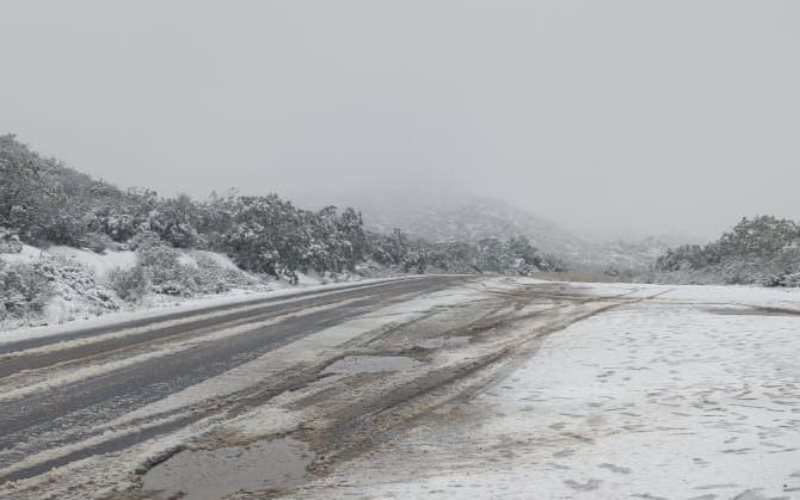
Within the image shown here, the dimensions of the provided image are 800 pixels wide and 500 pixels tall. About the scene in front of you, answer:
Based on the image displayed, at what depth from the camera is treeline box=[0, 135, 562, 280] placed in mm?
17938

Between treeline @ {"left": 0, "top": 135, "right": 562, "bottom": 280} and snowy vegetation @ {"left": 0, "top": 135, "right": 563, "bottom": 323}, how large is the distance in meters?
0.04

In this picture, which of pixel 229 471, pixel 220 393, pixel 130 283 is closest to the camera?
pixel 229 471

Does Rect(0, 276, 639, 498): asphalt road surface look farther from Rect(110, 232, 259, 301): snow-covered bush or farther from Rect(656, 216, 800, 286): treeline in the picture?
Rect(656, 216, 800, 286): treeline

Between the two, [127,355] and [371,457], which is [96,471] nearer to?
[371,457]

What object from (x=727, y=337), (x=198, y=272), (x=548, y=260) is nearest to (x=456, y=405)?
(x=727, y=337)

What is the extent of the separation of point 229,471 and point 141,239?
1911 centimetres

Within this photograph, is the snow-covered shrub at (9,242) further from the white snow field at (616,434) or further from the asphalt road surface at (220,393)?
the white snow field at (616,434)

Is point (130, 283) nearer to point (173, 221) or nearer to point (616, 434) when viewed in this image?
point (173, 221)

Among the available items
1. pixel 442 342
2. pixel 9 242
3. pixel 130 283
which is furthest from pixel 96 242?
pixel 442 342

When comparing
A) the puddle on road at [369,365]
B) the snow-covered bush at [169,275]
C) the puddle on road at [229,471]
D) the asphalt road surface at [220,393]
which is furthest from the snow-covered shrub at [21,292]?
the puddle on road at [229,471]

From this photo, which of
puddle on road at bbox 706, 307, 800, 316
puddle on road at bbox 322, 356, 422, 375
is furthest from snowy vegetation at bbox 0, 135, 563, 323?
puddle on road at bbox 706, 307, 800, 316

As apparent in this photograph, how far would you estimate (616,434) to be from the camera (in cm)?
513

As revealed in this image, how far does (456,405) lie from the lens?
6184 millimetres

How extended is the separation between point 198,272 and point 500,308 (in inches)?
436
